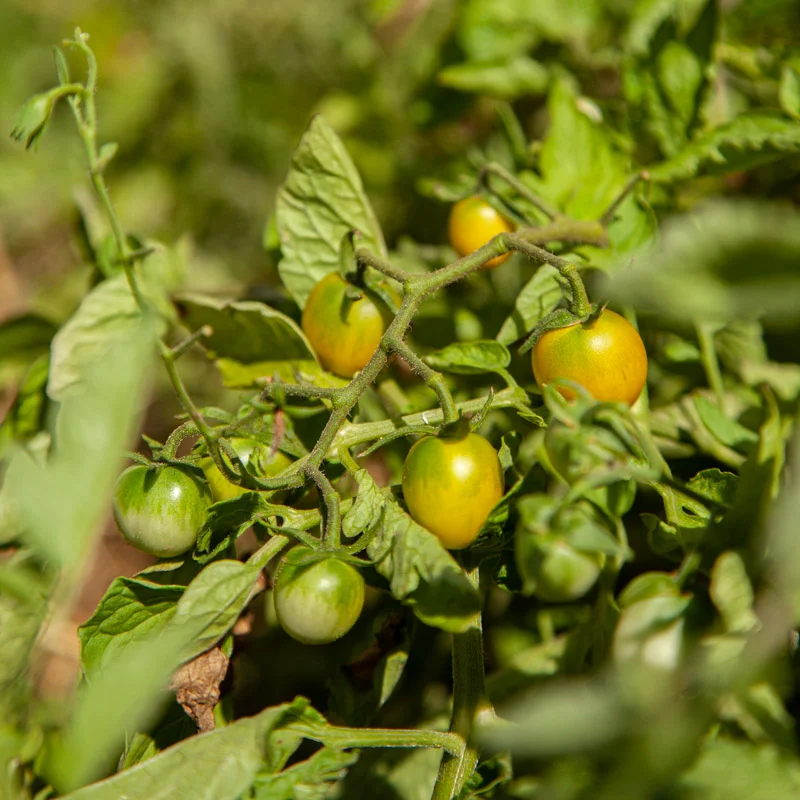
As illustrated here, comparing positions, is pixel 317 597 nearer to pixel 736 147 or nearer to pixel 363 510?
pixel 363 510

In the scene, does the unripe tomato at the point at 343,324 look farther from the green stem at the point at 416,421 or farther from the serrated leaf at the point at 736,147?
the serrated leaf at the point at 736,147

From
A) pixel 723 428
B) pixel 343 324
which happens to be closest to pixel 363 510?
pixel 343 324

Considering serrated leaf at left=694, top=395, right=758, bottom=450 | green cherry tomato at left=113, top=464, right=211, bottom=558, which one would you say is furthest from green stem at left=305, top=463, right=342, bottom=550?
serrated leaf at left=694, top=395, right=758, bottom=450

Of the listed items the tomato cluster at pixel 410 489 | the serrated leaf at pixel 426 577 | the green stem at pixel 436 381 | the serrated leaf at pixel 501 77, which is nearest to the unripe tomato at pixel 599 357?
the tomato cluster at pixel 410 489

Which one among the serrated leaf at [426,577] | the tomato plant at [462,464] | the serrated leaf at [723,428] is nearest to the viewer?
the tomato plant at [462,464]

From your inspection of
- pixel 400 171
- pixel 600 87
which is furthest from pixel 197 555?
pixel 600 87

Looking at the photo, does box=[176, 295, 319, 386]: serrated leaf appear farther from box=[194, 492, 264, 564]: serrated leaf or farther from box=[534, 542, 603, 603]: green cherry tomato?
box=[534, 542, 603, 603]: green cherry tomato
